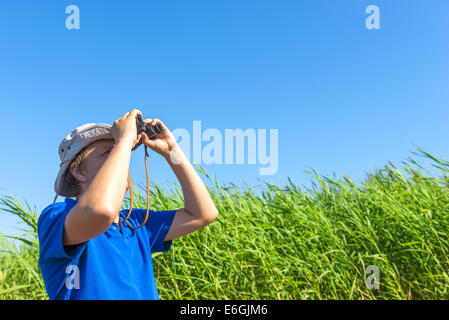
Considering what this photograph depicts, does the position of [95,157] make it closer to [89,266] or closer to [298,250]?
[89,266]

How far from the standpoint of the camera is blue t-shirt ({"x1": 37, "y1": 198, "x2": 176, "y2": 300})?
1499 mm

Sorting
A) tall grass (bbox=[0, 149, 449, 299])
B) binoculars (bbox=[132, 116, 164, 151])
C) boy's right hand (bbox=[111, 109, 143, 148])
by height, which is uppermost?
binoculars (bbox=[132, 116, 164, 151])

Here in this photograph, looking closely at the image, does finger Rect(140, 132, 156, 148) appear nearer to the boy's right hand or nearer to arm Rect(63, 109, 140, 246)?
the boy's right hand

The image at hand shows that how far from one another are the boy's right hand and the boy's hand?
25 centimetres

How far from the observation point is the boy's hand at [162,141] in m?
1.98

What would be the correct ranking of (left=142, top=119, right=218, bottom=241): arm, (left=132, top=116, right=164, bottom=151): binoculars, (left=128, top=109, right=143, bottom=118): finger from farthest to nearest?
(left=142, top=119, right=218, bottom=241): arm
(left=132, top=116, right=164, bottom=151): binoculars
(left=128, top=109, right=143, bottom=118): finger

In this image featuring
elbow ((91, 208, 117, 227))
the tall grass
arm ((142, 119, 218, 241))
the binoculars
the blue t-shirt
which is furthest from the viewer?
the tall grass

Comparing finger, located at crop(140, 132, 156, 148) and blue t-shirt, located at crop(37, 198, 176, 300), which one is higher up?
finger, located at crop(140, 132, 156, 148)

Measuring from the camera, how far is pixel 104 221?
1382 mm

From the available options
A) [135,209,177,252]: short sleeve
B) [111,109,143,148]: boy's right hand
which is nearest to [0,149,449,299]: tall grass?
[135,209,177,252]: short sleeve

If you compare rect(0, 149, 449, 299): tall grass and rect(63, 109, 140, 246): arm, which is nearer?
rect(63, 109, 140, 246): arm

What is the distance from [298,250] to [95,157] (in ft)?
9.98
